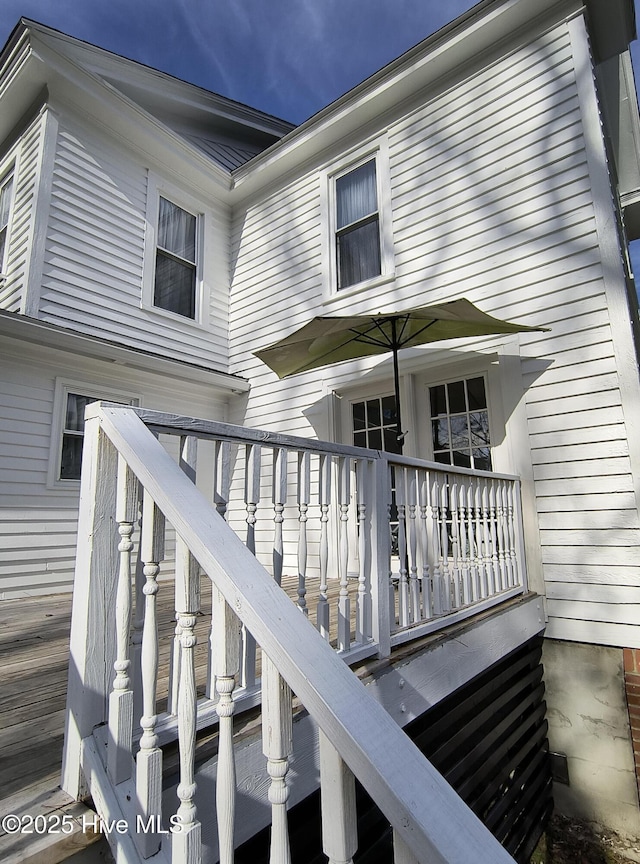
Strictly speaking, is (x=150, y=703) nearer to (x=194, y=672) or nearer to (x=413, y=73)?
(x=194, y=672)

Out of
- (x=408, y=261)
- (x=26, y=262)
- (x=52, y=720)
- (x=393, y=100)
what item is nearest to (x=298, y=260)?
(x=408, y=261)

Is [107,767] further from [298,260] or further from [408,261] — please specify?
[298,260]

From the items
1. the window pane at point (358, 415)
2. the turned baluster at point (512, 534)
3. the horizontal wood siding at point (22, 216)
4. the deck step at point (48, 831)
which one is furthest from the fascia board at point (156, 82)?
the deck step at point (48, 831)

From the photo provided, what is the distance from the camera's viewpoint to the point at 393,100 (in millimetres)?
5055

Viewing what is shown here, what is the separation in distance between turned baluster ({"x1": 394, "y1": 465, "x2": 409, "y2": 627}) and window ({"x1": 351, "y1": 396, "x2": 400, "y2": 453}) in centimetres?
231

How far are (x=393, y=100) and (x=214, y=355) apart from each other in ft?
11.6

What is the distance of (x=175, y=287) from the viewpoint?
609cm

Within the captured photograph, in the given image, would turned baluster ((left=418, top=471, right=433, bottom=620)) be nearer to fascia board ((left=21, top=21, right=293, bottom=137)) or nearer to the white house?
the white house

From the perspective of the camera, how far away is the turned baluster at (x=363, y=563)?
79.1 inches

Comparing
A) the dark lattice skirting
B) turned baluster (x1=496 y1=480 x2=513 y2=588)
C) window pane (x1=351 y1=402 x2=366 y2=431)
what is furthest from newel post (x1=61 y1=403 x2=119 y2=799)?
window pane (x1=351 y1=402 x2=366 y2=431)

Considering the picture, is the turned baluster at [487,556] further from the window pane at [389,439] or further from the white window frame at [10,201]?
the white window frame at [10,201]

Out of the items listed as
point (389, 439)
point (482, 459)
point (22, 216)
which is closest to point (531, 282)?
point (482, 459)

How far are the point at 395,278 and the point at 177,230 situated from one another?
314 centimetres

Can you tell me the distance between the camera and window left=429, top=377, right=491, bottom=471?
422 cm
